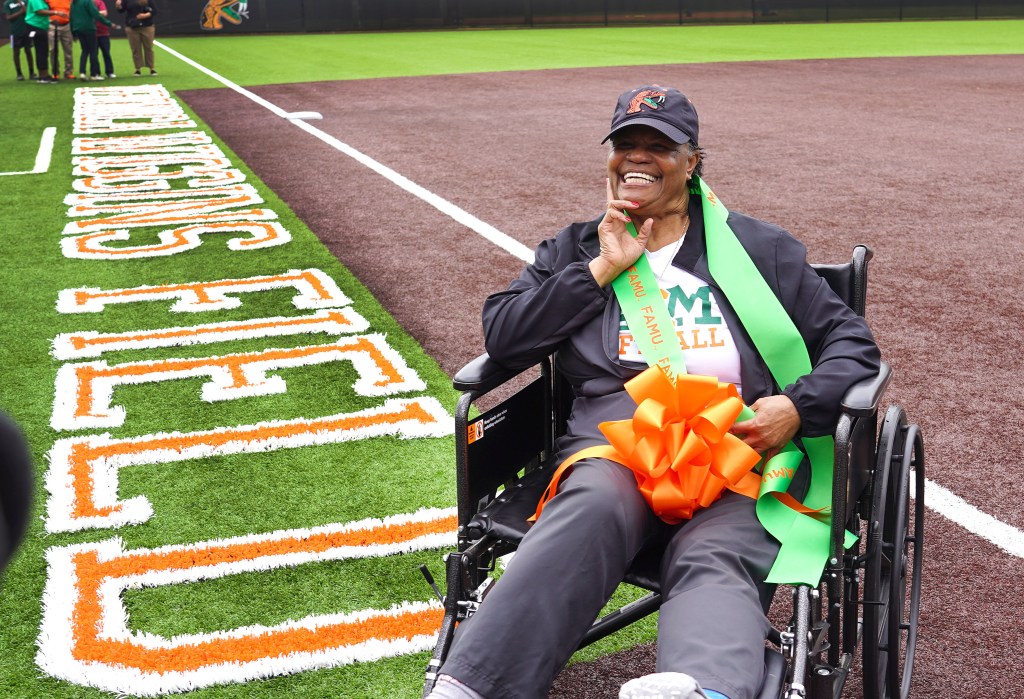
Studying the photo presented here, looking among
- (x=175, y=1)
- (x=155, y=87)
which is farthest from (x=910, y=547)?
(x=175, y=1)

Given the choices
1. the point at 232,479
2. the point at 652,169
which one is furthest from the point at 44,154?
the point at 652,169

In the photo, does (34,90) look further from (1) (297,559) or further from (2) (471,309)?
(1) (297,559)

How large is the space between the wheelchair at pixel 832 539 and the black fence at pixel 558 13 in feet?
135

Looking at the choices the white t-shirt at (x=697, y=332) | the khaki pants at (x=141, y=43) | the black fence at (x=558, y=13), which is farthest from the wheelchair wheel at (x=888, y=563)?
the black fence at (x=558, y=13)

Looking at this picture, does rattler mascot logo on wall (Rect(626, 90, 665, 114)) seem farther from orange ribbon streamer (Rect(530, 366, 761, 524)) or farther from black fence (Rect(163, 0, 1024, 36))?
black fence (Rect(163, 0, 1024, 36))

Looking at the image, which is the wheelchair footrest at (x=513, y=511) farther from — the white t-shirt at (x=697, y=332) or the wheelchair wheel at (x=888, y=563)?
the wheelchair wheel at (x=888, y=563)

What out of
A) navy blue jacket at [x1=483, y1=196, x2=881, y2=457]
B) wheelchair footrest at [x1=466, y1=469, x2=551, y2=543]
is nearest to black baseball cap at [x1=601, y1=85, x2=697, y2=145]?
navy blue jacket at [x1=483, y1=196, x2=881, y2=457]

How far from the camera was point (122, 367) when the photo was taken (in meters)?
5.85

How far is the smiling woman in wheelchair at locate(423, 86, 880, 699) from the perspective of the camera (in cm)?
240

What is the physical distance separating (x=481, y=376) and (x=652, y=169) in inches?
30.0

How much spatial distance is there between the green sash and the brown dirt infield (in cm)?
69

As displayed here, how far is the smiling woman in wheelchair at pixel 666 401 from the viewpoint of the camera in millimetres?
2398

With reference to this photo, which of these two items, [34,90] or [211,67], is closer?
[34,90]

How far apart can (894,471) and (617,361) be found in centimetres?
73
